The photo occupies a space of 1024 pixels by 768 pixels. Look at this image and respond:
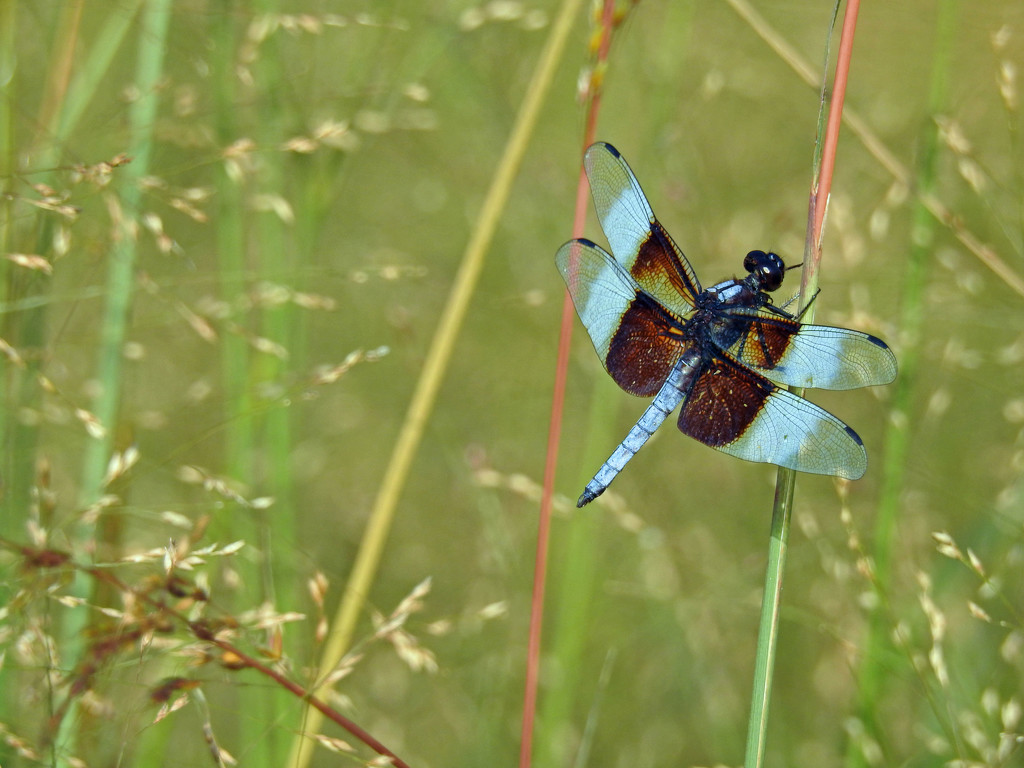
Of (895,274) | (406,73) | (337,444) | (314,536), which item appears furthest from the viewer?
(337,444)

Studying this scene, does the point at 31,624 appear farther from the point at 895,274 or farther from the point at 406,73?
the point at 895,274

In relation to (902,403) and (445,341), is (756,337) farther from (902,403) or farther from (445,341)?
(445,341)

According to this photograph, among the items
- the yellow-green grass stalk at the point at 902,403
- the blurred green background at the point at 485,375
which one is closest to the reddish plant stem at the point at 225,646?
the blurred green background at the point at 485,375

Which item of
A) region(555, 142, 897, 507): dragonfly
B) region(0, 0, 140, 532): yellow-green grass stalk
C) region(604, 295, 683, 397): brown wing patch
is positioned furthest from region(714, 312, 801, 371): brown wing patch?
region(0, 0, 140, 532): yellow-green grass stalk

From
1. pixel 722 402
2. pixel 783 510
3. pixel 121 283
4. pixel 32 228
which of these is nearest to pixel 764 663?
pixel 783 510

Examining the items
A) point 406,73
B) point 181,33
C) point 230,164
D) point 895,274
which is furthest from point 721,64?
point 230,164

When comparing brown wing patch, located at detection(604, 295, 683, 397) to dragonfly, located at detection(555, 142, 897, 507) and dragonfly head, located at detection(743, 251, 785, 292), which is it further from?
dragonfly head, located at detection(743, 251, 785, 292)

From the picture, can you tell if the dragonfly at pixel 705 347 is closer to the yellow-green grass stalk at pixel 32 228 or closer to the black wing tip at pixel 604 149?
the black wing tip at pixel 604 149
